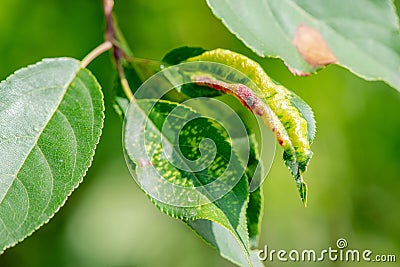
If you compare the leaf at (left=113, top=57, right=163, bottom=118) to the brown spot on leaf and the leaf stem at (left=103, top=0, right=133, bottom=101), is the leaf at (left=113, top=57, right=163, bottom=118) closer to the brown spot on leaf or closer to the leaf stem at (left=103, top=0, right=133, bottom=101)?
the leaf stem at (left=103, top=0, right=133, bottom=101)

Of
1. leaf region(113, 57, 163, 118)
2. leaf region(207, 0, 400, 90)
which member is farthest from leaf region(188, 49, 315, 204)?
leaf region(113, 57, 163, 118)

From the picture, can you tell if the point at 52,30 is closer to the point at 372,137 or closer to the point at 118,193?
the point at 118,193

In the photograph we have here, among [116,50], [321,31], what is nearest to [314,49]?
[321,31]

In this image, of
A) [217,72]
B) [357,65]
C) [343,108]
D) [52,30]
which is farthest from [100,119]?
[343,108]

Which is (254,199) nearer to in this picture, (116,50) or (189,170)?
(189,170)

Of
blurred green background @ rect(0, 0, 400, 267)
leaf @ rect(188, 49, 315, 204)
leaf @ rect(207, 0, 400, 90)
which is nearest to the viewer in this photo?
leaf @ rect(188, 49, 315, 204)
